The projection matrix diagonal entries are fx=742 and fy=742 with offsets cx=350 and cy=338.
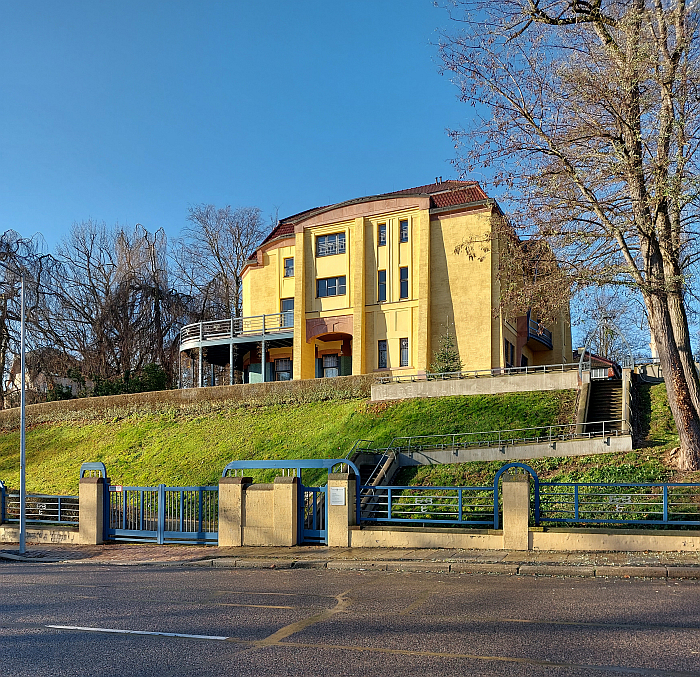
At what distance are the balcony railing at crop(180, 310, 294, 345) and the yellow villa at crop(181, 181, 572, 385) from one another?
7cm

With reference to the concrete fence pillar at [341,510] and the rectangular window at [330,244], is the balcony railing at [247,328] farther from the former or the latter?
the concrete fence pillar at [341,510]

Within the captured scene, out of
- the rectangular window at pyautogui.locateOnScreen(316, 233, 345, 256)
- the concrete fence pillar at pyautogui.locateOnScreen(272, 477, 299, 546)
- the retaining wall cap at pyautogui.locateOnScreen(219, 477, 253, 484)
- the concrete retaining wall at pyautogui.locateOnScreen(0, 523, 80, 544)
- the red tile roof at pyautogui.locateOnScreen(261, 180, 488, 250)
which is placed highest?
the red tile roof at pyautogui.locateOnScreen(261, 180, 488, 250)

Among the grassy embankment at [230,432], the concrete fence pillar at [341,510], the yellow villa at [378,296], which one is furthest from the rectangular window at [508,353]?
the concrete fence pillar at [341,510]

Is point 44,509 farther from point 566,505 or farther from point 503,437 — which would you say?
point 503,437

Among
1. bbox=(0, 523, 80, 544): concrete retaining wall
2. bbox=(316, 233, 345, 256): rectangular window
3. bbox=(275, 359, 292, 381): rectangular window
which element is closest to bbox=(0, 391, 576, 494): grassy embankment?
bbox=(0, 523, 80, 544): concrete retaining wall

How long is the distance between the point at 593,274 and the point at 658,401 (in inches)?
446

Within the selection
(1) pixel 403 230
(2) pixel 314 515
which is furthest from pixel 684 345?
(1) pixel 403 230

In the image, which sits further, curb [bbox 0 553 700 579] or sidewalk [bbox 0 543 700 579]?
sidewalk [bbox 0 543 700 579]

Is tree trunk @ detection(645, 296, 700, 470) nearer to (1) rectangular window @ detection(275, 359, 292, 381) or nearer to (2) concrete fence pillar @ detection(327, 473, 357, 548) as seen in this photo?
(2) concrete fence pillar @ detection(327, 473, 357, 548)

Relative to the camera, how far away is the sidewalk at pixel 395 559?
1239cm

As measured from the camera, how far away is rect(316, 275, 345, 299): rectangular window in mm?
42281

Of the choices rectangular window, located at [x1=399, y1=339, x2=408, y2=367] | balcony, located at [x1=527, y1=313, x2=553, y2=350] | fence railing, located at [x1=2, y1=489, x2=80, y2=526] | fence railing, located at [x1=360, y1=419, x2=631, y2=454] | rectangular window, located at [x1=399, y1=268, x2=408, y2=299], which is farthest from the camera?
balcony, located at [x1=527, y1=313, x2=553, y2=350]

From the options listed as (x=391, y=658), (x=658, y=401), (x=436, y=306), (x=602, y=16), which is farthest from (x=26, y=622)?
(x=436, y=306)

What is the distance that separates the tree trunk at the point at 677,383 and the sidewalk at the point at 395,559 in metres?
6.72
